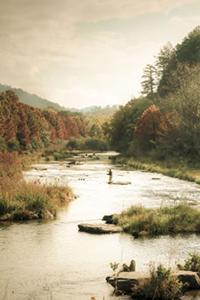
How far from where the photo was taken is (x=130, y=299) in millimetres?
9695

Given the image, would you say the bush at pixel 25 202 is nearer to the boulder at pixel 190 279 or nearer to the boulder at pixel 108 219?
the boulder at pixel 108 219

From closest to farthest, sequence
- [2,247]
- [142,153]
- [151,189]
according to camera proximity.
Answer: [2,247], [151,189], [142,153]

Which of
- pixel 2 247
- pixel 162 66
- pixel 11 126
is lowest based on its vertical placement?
pixel 2 247

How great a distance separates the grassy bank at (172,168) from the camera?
3778 centimetres

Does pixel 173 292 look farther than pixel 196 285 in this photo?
No

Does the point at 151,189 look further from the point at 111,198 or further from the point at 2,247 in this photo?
the point at 2,247

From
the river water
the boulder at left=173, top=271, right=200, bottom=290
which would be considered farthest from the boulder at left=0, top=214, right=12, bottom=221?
the boulder at left=173, top=271, right=200, bottom=290

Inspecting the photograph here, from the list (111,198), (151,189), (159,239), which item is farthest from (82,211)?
(151,189)

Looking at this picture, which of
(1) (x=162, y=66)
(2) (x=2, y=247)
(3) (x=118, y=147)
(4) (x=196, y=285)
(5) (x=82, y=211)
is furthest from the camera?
(1) (x=162, y=66)

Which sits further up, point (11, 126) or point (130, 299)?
point (11, 126)

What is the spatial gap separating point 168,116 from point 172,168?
11.5 m

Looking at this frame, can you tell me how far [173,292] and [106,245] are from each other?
5.29 metres

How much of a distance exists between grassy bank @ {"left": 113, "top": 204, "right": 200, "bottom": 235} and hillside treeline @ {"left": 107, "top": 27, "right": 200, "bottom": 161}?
2448 cm

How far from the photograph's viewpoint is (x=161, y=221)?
55.3 ft
